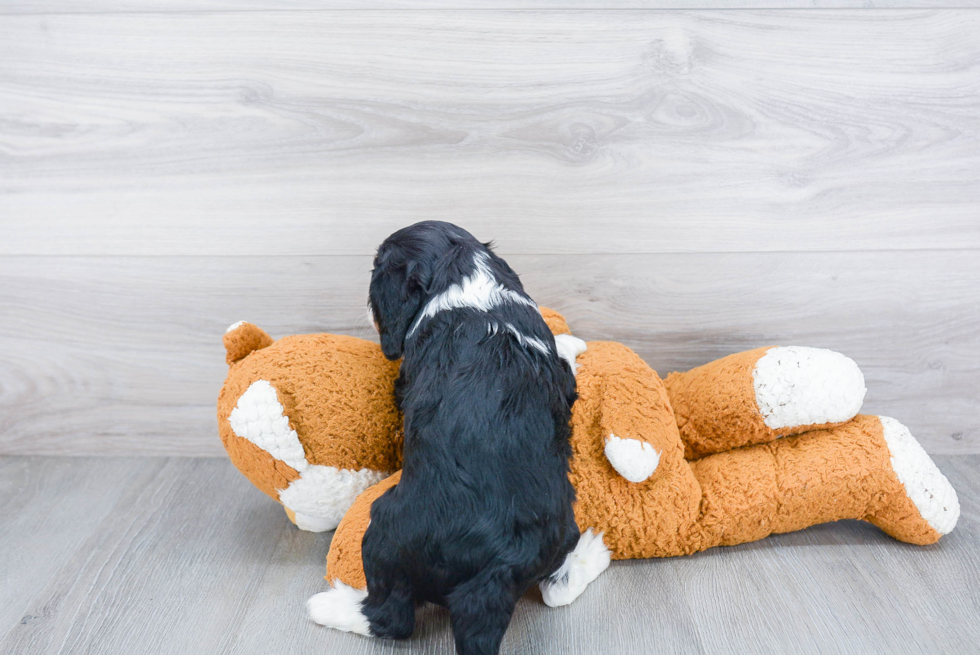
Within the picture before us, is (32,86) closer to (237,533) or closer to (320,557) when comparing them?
(237,533)

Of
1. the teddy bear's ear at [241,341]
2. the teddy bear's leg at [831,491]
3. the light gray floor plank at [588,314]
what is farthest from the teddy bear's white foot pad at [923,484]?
the teddy bear's ear at [241,341]

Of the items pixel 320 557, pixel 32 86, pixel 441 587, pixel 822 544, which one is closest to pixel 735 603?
pixel 822 544

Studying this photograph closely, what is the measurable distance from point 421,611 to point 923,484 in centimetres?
88

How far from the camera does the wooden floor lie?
1089 millimetres

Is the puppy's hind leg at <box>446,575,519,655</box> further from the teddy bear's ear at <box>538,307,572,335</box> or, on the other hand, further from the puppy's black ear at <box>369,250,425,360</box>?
the teddy bear's ear at <box>538,307,572,335</box>

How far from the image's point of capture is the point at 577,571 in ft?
3.91

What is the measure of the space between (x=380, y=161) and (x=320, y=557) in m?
0.78

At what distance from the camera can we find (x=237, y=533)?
1390mm

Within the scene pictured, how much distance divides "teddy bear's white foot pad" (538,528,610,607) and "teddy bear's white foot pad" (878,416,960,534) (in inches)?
20.8

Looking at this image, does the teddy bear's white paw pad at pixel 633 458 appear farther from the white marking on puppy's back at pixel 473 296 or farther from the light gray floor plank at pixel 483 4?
the light gray floor plank at pixel 483 4

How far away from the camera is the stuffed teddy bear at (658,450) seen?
1219 millimetres

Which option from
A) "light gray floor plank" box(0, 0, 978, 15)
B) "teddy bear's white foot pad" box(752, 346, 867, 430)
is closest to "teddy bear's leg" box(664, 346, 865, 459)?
"teddy bear's white foot pad" box(752, 346, 867, 430)

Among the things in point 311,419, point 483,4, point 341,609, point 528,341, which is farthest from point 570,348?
point 483,4

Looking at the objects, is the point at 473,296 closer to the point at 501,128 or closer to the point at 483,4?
the point at 501,128
